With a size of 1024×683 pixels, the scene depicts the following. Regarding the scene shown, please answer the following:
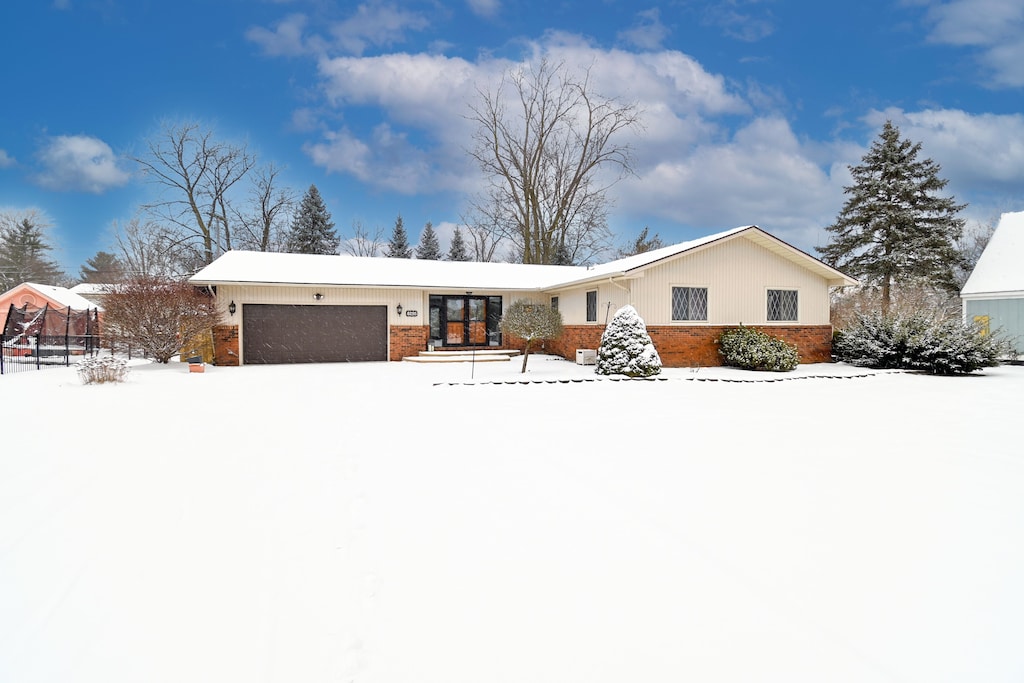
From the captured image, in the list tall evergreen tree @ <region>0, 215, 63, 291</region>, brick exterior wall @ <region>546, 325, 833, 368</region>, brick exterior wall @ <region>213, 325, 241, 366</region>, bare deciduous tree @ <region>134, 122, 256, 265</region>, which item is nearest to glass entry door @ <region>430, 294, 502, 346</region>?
brick exterior wall @ <region>546, 325, 833, 368</region>

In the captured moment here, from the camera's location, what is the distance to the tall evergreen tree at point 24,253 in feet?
107

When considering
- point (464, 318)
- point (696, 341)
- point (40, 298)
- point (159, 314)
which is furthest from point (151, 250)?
point (696, 341)

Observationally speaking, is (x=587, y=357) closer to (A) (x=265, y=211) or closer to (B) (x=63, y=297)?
(A) (x=265, y=211)

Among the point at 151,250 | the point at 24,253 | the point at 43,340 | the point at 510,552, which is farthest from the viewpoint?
the point at 24,253

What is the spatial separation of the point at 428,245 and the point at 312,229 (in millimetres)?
9009

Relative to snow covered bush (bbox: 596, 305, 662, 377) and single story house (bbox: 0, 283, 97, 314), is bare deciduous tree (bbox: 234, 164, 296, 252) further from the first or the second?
snow covered bush (bbox: 596, 305, 662, 377)

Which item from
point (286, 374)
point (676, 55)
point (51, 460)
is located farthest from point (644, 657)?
point (676, 55)

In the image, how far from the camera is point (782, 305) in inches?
602

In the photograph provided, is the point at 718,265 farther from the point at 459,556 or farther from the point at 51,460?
the point at 51,460

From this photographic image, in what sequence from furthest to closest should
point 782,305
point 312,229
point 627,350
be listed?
point 312,229 < point 782,305 < point 627,350

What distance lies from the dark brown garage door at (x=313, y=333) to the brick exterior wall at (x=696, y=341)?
670cm

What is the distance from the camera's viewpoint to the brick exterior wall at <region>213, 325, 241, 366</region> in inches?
593

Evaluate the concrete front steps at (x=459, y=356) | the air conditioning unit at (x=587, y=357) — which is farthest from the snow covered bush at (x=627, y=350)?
the concrete front steps at (x=459, y=356)

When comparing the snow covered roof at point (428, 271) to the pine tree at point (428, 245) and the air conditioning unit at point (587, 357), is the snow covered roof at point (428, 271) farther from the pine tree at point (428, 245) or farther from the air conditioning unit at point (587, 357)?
the pine tree at point (428, 245)
